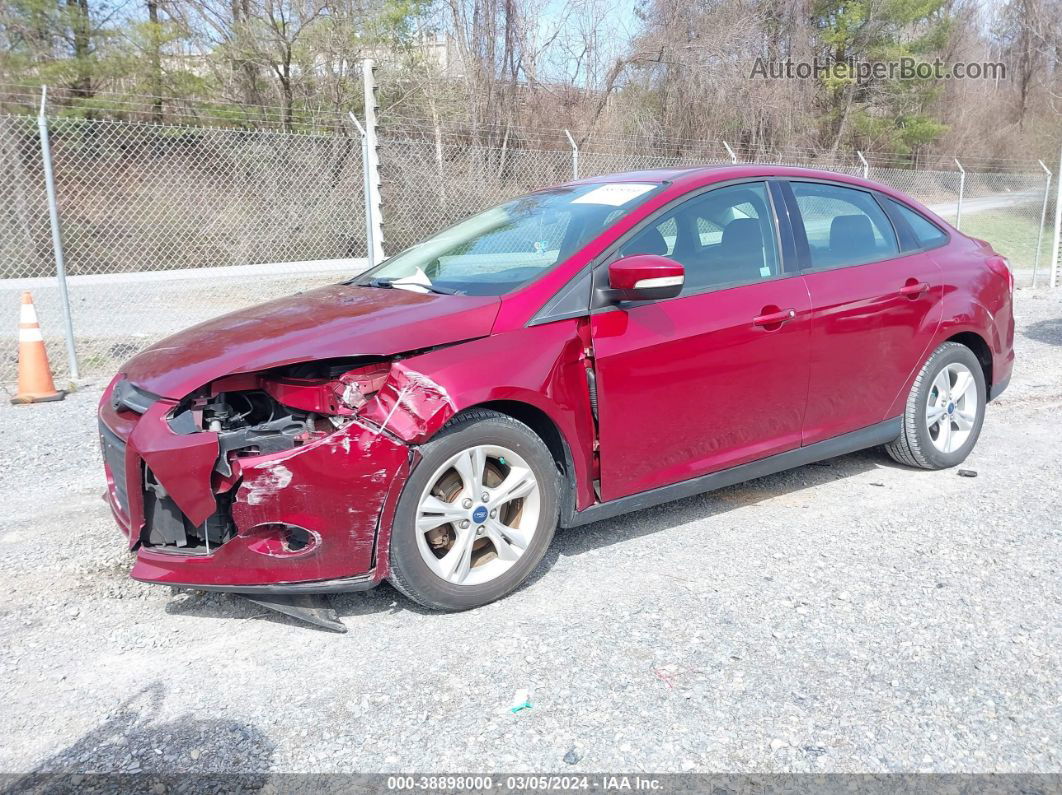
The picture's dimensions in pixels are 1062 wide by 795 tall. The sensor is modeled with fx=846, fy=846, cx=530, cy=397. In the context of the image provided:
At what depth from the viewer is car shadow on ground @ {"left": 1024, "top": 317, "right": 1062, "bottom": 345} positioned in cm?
910

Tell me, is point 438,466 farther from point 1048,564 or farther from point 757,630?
point 1048,564

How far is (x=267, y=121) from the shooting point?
1642 centimetres

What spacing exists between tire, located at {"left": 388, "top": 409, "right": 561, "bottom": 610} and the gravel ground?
5.8 inches

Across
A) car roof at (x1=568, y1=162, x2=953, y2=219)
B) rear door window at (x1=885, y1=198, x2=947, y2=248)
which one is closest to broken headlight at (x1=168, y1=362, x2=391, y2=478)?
car roof at (x1=568, y1=162, x2=953, y2=219)

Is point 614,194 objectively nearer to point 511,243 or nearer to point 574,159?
point 511,243

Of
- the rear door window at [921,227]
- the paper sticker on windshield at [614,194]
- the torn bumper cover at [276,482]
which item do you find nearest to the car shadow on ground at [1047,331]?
the rear door window at [921,227]

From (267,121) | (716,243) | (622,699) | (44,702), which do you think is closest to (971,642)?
(622,699)

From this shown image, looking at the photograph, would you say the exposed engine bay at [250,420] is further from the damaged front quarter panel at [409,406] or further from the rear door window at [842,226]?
the rear door window at [842,226]

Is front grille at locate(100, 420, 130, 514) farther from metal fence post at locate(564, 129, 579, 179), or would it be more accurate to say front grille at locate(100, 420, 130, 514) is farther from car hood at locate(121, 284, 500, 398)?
metal fence post at locate(564, 129, 579, 179)

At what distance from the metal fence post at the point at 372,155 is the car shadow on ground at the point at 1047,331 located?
23.2 ft

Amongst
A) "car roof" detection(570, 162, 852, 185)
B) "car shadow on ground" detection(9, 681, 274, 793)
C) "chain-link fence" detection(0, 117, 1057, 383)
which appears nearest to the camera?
"car shadow on ground" detection(9, 681, 274, 793)

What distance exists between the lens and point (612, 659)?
114 inches

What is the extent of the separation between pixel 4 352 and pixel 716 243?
26.2 ft

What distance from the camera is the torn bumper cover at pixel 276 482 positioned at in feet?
9.37
